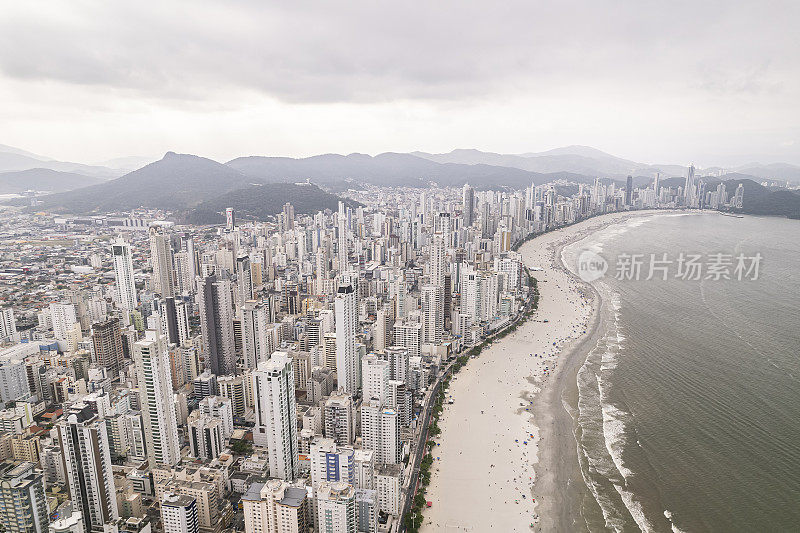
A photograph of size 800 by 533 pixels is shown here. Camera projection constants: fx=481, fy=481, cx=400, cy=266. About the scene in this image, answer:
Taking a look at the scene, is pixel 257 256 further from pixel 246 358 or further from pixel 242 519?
pixel 242 519

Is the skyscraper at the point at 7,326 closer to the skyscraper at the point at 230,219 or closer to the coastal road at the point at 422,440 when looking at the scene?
the coastal road at the point at 422,440

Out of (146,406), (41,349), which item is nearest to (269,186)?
(41,349)

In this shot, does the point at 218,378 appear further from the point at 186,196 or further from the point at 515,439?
the point at 186,196

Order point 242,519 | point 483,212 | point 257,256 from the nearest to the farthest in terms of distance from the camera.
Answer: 1. point 242,519
2. point 257,256
3. point 483,212

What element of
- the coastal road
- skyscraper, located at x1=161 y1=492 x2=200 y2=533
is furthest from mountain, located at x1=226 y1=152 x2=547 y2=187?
skyscraper, located at x1=161 y1=492 x2=200 y2=533

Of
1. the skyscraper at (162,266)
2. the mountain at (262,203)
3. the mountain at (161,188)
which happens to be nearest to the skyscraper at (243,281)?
the skyscraper at (162,266)

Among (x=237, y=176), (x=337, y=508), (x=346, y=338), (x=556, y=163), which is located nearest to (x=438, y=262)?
(x=346, y=338)
